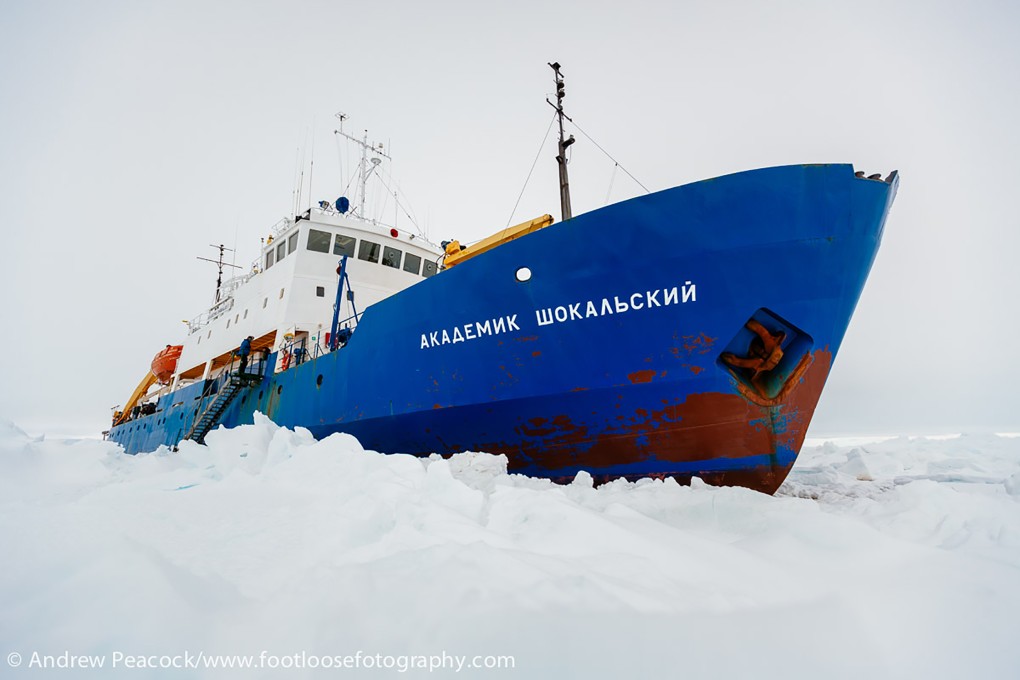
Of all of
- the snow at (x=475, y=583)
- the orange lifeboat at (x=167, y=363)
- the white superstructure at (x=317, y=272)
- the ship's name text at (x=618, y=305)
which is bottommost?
the snow at (x=475, y=583)

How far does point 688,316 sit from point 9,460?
247 inches

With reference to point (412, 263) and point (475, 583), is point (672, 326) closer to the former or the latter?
point (475, 583)

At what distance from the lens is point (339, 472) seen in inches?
150

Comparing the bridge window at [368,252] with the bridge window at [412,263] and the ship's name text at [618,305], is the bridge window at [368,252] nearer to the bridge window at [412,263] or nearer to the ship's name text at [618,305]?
the bridge window at [412,263]

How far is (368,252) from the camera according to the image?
12.7m

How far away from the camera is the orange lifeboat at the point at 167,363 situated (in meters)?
20.1

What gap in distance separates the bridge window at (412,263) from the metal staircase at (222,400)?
4978 millimetres

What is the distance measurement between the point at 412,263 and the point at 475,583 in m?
12.5

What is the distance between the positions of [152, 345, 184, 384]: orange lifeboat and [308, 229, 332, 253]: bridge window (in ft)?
40.1

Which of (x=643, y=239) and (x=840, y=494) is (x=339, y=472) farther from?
(x=840, y=494)

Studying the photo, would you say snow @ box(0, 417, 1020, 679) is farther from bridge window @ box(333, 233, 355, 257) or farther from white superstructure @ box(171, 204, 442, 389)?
bridge window @ box(333, 233, 355, 257)

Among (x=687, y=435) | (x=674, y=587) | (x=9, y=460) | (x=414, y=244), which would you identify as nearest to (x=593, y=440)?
(x=687, y=435)

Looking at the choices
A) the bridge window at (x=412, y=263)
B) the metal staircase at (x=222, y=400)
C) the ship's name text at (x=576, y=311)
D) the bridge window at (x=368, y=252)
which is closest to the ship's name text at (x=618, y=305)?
the ship's name text at (x=576, y=311)

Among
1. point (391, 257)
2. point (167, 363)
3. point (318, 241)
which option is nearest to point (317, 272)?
point (318, 241)
